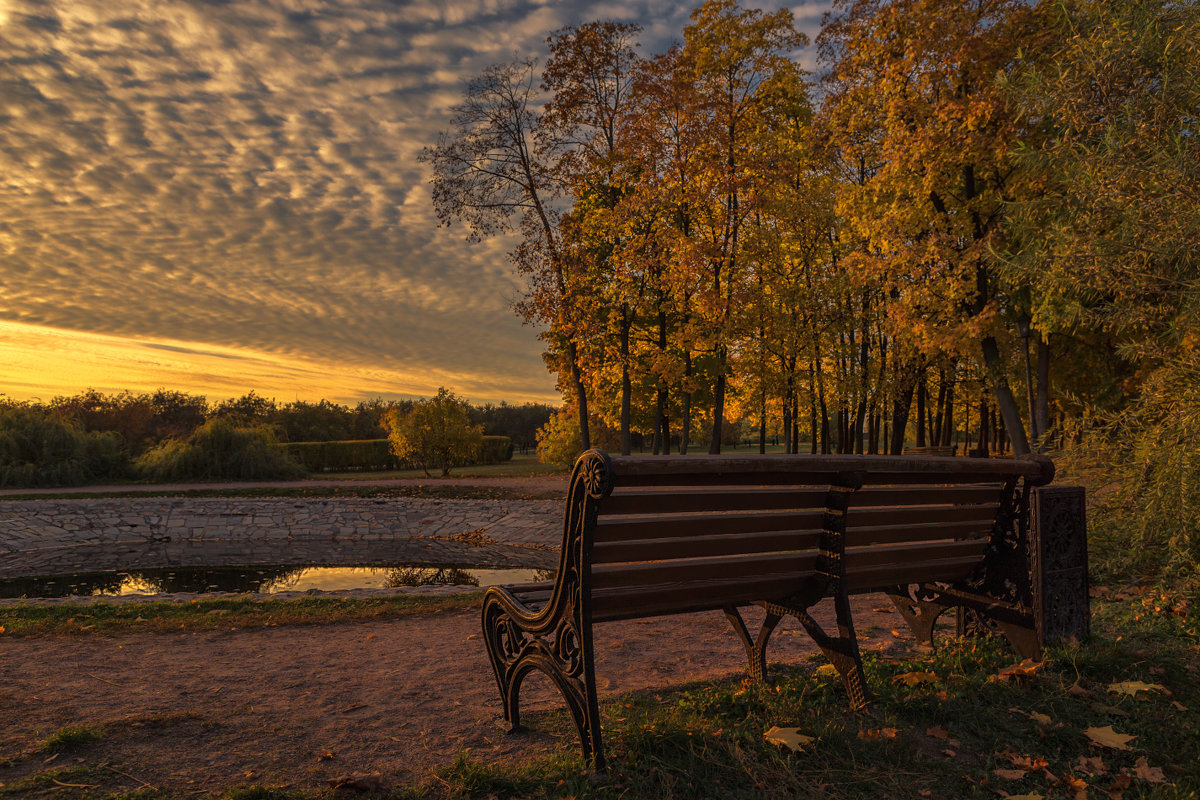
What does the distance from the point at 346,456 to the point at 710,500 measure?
34.2 metres

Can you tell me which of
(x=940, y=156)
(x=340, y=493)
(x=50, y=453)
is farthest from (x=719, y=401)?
(x=50, y=453)

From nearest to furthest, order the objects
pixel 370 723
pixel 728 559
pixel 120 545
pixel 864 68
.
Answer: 1. pixel 728 559
2. pixel 370 723
3. pixel 120 545
4. pixel 864 68

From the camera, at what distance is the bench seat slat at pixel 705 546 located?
8.95ft

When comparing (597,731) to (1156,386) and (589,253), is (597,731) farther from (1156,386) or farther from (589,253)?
(589,253)

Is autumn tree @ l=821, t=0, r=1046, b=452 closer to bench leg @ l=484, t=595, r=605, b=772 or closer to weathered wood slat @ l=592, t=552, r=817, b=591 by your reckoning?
weathered wood slat @ l=592, t=552, r=817, b=591

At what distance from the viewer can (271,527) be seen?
49.6ft

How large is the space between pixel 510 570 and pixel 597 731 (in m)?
8.86

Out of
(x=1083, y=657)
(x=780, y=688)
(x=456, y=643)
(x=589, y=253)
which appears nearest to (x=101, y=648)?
(x=456, y=643)

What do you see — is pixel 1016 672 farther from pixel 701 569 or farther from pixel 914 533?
pixel 701 569

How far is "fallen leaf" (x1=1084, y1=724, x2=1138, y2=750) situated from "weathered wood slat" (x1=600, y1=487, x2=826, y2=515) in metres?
1.44

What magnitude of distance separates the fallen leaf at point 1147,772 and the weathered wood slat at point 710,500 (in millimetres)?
1546

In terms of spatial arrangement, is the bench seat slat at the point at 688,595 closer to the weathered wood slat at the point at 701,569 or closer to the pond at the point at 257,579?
the weathered wood slat at the point at 701,569

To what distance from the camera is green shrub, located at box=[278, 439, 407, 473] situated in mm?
33531

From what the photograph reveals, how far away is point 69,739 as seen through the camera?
10.6 ft
